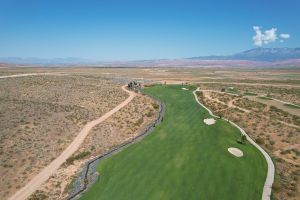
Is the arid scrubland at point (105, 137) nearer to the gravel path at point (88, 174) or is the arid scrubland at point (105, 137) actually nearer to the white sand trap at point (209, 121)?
the gravel path at point (88, 174)

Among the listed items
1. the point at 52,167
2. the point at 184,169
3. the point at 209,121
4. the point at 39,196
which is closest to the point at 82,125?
the point at 52,167

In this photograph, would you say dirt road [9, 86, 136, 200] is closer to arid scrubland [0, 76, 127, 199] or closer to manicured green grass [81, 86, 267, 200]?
arid scrubland [0, 76, 127, 199]

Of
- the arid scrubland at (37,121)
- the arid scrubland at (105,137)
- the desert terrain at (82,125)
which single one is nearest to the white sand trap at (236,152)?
the desert terrain at (82,125)

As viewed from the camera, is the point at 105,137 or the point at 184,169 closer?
the point at 184,169

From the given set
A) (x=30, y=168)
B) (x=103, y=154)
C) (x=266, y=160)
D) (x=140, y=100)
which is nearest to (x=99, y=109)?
(x=140, y=100)

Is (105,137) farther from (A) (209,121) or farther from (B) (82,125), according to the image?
(A) (209,121)
